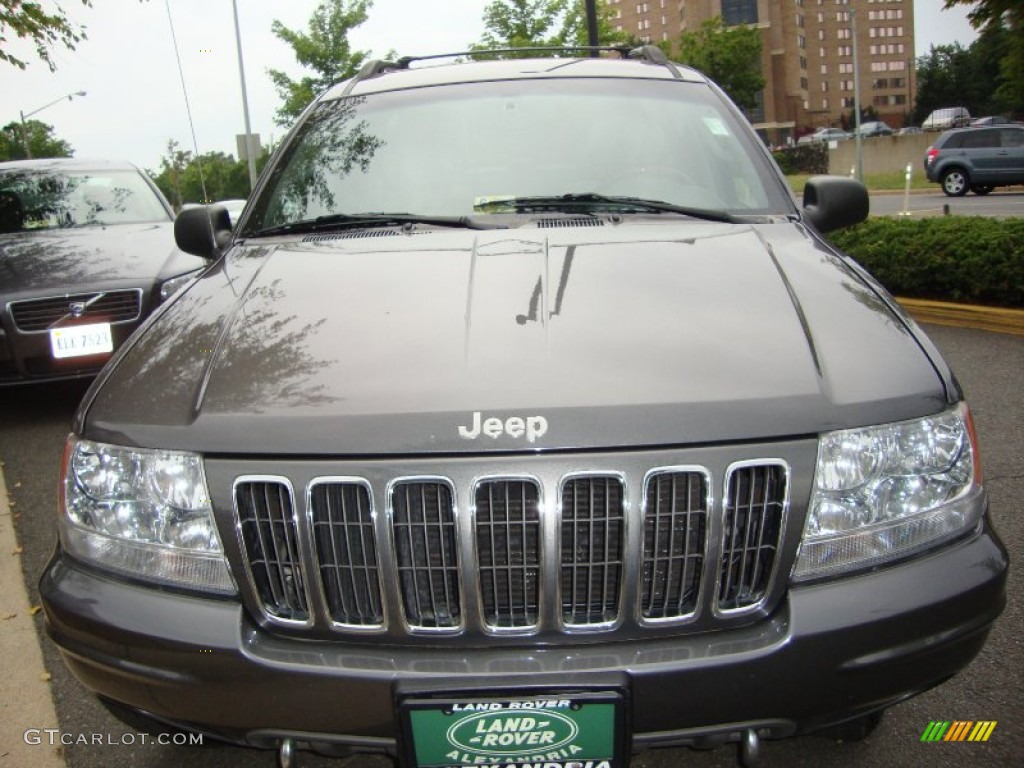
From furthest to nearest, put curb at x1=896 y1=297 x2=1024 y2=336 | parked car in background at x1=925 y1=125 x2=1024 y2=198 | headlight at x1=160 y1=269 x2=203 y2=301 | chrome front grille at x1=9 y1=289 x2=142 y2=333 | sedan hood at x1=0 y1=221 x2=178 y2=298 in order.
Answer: parked car in background at x1=925 y1=125 x2=1024 y2=198 < curb at x1=896 y1=297 x2=1024 y2=336 < headlight at x1=160 y1=269 x2=203 y2=301 < sedan hood at x1=0 y1=221 x2=178 y2=298 < chrome front grille at x1=9 y1=289 x2=142 y2=333

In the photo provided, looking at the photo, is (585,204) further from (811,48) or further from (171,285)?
(811,48)

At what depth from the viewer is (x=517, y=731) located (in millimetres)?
1761

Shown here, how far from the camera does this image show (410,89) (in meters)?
3.54

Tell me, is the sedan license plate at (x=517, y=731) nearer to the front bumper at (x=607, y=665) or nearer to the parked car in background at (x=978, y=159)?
the front bumper at (x=607, y=665)

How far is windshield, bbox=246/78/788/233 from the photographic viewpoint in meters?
3.07

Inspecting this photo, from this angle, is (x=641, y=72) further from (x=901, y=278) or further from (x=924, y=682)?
(x=901, y=278)

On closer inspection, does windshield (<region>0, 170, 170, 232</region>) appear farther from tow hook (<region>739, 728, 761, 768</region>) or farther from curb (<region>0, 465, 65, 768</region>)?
tow hook (<region>739, 728, 761, 768</region>)

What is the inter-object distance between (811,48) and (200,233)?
4590 inches

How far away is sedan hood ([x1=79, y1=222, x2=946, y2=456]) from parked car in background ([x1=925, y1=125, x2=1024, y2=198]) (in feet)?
80.3

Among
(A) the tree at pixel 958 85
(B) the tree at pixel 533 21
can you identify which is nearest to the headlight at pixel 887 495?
(B) the tree at pixel 533 21

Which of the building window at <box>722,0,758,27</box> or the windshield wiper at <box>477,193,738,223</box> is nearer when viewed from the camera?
the windshield wiper at <box>477,193,738,223</box>

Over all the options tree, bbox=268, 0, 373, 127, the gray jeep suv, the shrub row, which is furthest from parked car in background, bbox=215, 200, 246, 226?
the shrub row

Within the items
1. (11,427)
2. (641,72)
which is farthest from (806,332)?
(11,427)

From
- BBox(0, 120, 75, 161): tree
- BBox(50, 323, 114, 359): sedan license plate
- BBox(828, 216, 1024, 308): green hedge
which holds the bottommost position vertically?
BBox(828, 216, 1024, 308): green hedge
